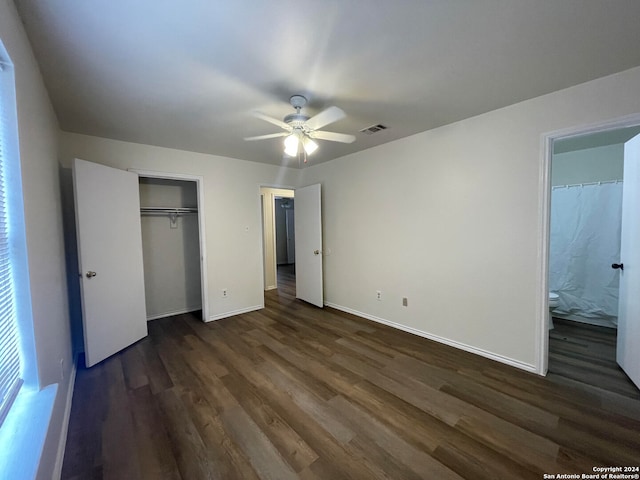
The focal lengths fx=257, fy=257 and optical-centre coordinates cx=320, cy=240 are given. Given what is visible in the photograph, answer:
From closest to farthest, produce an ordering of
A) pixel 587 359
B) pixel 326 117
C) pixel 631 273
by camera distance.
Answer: pixel 326 117 → pixel 631 273 → pixel 587 359

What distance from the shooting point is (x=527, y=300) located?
2.31m

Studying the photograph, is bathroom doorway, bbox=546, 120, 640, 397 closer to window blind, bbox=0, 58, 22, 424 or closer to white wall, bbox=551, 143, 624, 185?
white wall, bbox=551, 143, 624, 185

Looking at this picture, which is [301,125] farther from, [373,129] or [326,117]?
[373,129]

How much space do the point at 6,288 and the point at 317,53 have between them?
6.68ft

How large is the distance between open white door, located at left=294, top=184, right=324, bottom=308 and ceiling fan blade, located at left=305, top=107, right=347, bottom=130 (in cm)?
205

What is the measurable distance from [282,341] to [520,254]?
2611mm

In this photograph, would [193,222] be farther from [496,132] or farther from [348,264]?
[496,132]

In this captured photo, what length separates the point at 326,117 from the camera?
194cm

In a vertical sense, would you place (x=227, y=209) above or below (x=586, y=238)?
above

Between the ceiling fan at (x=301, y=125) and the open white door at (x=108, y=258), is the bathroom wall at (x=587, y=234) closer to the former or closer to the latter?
the ceiling fan at (x=301, y=125)

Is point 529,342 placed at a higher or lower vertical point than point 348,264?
lower

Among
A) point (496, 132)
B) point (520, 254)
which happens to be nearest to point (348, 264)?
point (520, 254)

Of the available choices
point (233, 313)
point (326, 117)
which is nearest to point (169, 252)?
point (233, 313)

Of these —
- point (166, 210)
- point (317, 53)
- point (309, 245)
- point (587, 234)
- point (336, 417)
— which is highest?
point (317, 53)
